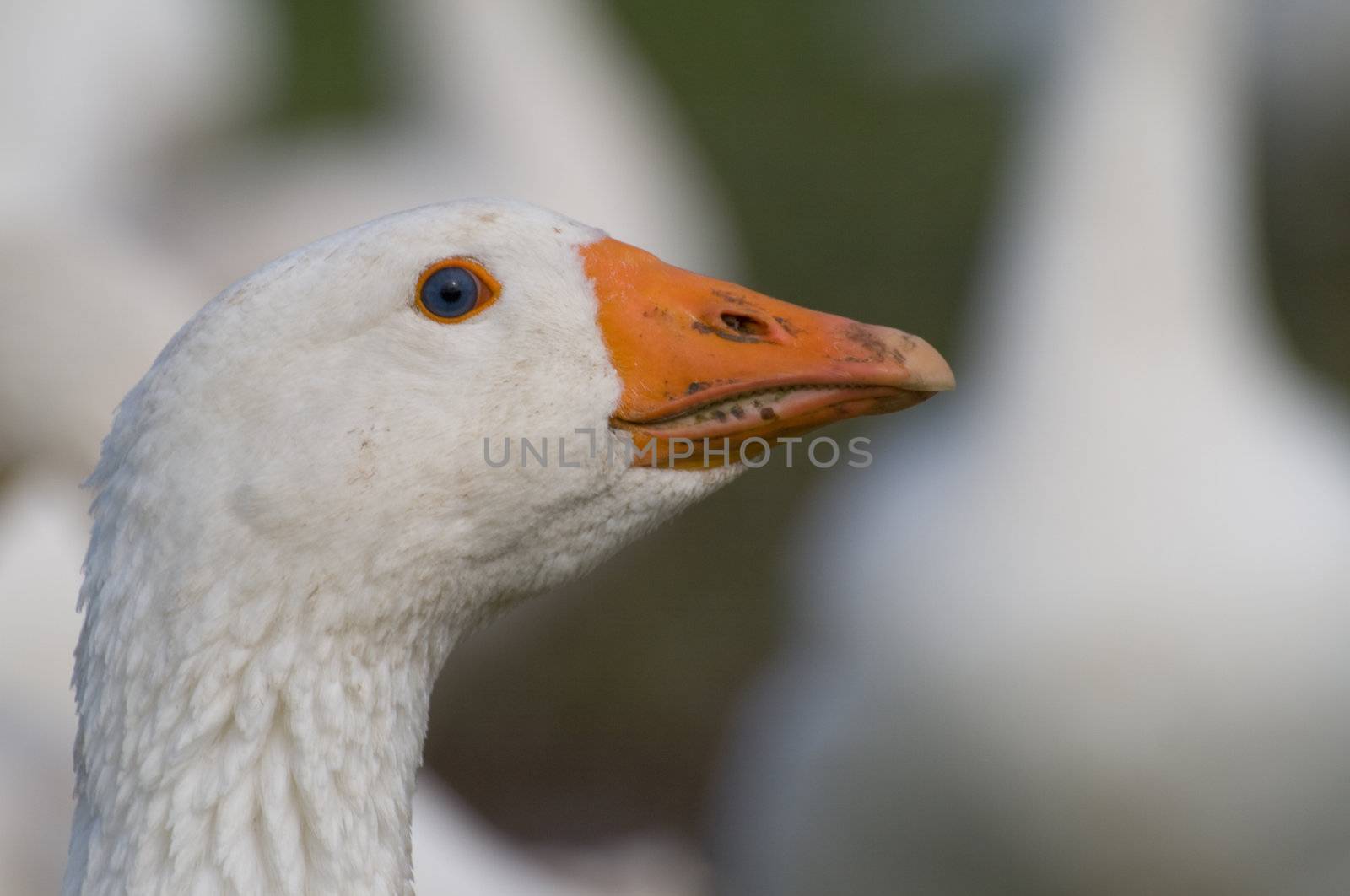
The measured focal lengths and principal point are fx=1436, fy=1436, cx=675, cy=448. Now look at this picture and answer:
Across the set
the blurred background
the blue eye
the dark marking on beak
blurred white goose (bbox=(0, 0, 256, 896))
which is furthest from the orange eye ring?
blurred white goose (bbox=(0, 0, 256, 896))

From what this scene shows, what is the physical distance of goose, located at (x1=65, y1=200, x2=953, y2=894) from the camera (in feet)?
6.10

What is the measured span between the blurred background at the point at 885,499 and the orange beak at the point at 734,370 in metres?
1.48

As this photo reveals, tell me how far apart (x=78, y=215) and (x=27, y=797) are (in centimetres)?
310

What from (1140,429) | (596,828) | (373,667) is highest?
(1140,429)

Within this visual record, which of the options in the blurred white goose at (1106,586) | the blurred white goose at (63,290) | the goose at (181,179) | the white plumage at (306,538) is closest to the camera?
the white plumage at (306,538)

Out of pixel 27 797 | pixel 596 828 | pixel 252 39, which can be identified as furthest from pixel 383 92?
pixel 27 797

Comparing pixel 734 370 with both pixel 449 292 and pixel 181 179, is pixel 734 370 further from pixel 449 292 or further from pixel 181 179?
pixel 181 179

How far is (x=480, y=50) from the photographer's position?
22.1ft

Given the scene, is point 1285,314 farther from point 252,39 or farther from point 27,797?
point 27,797

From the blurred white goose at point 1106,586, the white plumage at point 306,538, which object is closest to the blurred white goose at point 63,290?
the white plumage at point 306,538

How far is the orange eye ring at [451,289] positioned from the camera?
1.95 m

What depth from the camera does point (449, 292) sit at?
195 cm

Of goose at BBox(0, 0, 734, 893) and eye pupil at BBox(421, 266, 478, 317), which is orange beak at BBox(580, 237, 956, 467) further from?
goose at BBox(0, 0, 734, 893)

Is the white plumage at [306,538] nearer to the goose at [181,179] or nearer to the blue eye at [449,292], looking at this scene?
the blue eye at [449,292]
